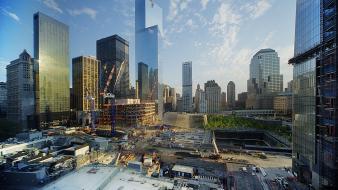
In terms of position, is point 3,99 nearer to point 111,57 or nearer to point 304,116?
point 111,57

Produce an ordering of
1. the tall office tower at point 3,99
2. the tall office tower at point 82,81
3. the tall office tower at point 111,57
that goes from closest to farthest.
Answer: the tall office tower at point 3,99 → the tall office tower at point 82,81 → the tall office tower at point 111,57

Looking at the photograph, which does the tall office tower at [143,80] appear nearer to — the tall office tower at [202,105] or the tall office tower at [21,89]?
the tall office tower at [202,105]

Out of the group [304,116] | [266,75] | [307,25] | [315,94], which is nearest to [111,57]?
[266,75]

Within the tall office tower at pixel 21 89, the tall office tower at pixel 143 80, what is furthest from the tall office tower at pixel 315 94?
the tall office tower at pixel 143 80

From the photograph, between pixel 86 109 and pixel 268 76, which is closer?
pixel 86 109

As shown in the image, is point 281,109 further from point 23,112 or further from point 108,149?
point 23,112

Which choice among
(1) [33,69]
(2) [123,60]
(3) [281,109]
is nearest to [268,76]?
(3) [281,109]
